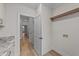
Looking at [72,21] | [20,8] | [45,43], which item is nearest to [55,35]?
[45,43]

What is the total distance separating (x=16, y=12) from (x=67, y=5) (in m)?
0.73

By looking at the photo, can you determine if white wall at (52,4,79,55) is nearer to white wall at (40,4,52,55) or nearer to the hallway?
white wall at (40,4,52,55)

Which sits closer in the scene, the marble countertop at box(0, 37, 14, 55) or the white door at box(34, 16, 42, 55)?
the marble countertop at box(0, 37, 14, 55)

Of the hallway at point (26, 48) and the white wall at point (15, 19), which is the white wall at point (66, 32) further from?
the white wall at point (15, 19)

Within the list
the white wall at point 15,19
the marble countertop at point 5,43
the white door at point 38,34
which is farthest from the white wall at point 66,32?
the marble countertop at point 5,43

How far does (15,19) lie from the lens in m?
1.25

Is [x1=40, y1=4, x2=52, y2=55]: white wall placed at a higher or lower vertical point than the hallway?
higher

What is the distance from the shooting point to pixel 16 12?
125cm

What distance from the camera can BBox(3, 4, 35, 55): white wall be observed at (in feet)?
3.99

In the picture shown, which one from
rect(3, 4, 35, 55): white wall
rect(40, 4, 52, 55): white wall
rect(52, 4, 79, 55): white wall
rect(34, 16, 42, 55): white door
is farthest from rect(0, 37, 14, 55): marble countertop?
rect(52, 4, 79, 55): white wall

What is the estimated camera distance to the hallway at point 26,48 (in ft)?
4.08

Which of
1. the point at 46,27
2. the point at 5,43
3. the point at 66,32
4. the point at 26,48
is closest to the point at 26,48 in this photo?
the point at 26,48

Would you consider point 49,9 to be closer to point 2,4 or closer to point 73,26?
point 73,26

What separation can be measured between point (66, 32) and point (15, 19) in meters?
0.76
